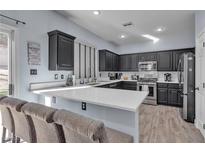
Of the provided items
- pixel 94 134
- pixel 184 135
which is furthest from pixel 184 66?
pixel 94 134

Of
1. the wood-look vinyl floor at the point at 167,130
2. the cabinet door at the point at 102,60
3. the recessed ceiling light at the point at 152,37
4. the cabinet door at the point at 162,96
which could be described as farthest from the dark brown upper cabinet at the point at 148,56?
the wood-look vinyl floor at the point at 167,130

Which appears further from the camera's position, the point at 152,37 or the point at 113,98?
the point at 152,37

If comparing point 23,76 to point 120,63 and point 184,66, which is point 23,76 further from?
point 120,63

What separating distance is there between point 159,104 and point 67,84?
3561 millimetres

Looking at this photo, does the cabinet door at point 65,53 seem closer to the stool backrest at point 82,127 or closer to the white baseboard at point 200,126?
the stool backrest at point 82,127

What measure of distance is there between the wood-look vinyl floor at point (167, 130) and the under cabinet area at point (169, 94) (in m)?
1.08

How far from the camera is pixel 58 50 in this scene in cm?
266

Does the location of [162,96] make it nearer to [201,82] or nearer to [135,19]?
[201,82]

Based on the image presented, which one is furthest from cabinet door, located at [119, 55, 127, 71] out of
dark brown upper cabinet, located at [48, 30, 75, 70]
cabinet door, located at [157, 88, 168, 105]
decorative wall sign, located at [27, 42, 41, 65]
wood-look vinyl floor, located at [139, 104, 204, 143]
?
decorative wall sign, located at [27, 42, 41, 65]

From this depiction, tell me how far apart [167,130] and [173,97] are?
2193mm

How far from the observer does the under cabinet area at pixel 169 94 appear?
4176mm

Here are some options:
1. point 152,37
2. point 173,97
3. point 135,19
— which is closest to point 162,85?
point 173,97

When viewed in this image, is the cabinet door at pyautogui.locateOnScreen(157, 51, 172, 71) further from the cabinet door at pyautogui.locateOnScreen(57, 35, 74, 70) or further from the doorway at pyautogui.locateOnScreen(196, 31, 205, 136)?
the cabinet door at pyautogui.locateOnScreen(57, 35, 74, 70)
